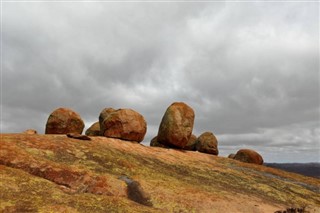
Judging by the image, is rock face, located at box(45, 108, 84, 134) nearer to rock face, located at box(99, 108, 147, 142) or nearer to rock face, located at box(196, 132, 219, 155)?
rock face, located at box(99, 108, 147, 142)

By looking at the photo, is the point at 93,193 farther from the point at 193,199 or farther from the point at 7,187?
the point at 193,199

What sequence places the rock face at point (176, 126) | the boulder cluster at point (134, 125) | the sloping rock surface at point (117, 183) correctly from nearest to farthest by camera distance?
the sloping rock surface at point (117, 183) → the boulder cluster at point (134, 125) → the rock face at point (176, 126)

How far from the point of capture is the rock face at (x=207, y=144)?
79.3 metres

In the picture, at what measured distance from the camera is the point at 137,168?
39156mm

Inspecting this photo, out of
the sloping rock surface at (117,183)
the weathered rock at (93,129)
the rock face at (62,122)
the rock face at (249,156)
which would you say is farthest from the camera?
the rock face at (249,156)

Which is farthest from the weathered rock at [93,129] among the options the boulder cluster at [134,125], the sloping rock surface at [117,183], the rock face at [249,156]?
the rock face at [249,156]

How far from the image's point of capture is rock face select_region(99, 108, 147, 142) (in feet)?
188

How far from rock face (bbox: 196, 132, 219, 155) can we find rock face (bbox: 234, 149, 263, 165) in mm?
6088

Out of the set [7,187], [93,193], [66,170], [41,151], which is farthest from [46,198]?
[41,151]

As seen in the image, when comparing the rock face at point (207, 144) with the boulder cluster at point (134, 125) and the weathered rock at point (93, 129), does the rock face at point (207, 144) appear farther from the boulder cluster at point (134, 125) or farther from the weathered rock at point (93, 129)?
the weathered rock at point (93, 129)

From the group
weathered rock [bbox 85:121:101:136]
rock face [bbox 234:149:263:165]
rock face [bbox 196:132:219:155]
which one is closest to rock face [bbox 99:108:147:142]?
weathered rock [bbox 85:121:101:136]

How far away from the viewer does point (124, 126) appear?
189 feet

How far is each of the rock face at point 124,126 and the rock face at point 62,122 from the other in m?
13.5

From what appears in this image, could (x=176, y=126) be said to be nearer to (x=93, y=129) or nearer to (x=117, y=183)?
(x=93, y=129)
